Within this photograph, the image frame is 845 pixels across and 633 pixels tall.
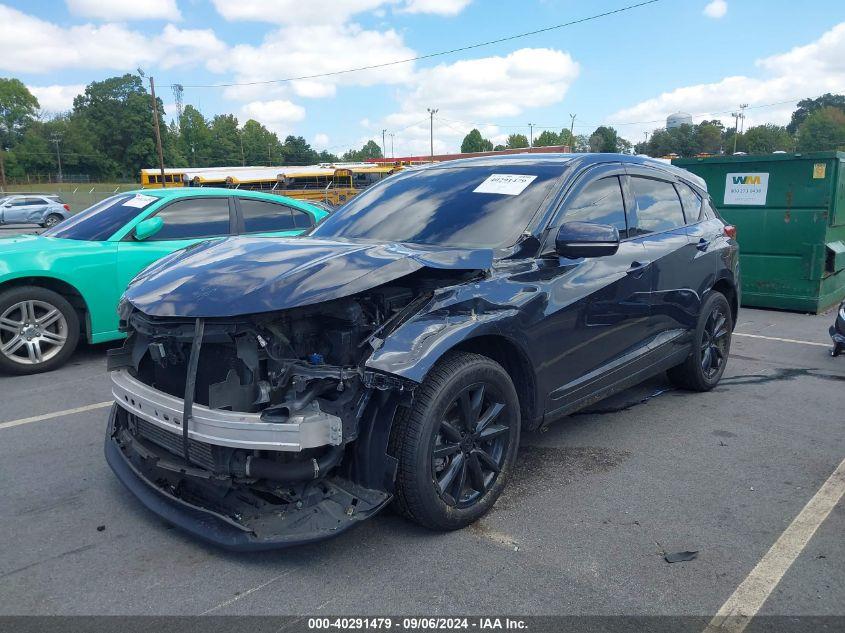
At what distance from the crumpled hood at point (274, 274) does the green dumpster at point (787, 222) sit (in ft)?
23.8

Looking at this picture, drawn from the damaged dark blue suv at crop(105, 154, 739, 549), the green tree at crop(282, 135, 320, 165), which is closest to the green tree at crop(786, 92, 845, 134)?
the green tree at crop(282, 135, 320, 165)

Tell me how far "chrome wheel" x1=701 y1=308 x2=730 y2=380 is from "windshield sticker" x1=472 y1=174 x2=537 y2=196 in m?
2.19

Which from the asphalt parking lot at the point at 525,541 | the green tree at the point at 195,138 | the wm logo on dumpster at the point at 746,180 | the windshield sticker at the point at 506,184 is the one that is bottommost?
the asphalt parking lot at the point at 525,541

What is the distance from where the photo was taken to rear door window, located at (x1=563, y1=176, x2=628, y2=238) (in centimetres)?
378

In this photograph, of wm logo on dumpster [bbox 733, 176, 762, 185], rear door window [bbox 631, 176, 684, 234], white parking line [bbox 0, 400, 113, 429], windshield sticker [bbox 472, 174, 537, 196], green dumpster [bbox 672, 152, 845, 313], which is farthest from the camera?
wm logo on dumpster [bbox 733, 176, 762, 185]

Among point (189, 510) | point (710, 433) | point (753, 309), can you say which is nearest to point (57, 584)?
point (189, 510)

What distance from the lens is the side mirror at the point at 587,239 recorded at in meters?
3.30

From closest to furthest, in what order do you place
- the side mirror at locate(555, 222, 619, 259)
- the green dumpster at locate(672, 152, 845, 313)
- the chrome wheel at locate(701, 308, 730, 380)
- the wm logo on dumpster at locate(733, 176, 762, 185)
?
1. the side mirror at locate(555, 222, 619, 259)
2. the chrome wheel at locate(701, 308, 730, 380)
3. the green dumpster at locate(672, 152, 845, 313)
4. the wm logo on dumpster at locate(733, 176, 762, 185)

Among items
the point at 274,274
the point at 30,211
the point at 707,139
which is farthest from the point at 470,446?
the point at 707,139

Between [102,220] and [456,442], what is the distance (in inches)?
191

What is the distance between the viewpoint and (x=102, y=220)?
6301 millimetres

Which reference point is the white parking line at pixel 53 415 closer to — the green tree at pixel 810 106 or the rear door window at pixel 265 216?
the rear door window at pixel 265 216

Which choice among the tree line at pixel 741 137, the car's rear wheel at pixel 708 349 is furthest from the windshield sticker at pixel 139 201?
the tree line at pixel 741 137

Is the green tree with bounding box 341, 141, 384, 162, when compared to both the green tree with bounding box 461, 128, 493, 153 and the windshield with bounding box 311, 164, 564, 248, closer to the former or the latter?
the green tree with bounding box 461, 128, 493, 153
